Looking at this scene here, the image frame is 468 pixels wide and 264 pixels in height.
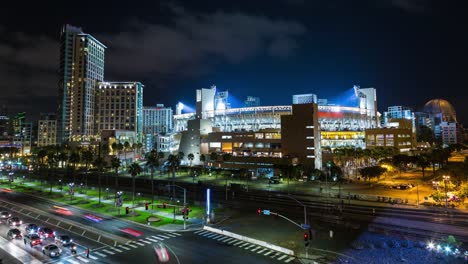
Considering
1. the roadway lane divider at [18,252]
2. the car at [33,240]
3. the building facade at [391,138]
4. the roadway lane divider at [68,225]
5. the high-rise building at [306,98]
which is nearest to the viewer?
the roadway lane divider at [18,252]

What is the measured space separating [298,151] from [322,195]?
52948 millimetres

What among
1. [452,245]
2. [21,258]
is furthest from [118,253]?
[452,245]

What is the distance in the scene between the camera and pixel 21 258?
39.5 metres

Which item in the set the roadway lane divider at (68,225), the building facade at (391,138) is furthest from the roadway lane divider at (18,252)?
the building facade at (391,138)

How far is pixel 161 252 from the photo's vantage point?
40844 mm

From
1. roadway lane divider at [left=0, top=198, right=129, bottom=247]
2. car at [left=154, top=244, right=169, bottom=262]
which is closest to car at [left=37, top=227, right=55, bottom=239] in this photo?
roadway lane divider at [left=0, top=198, right=129, bottom=247]

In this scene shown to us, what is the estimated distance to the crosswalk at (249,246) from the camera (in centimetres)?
3934

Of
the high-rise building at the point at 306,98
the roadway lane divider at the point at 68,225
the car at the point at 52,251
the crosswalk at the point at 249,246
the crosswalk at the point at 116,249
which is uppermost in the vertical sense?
the high-rise building at the point at 306,98

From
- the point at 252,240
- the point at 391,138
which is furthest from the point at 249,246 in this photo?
the point at 391,138

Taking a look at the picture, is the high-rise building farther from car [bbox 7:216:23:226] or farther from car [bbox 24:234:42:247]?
car [bbox 24:234:42:247]

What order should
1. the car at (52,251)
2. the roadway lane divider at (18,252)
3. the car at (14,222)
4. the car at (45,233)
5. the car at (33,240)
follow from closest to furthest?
the roadway lane divider at (18,252)
the car at (52,251)
the car at (33,240)
the car at (45,233)
the car at (14,222)

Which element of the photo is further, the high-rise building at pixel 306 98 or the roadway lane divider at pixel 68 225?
the high-rise building at pixel 306 98

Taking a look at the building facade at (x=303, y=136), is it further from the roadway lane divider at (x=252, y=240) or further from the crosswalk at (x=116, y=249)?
the crosswalk at (x=116, y=249)

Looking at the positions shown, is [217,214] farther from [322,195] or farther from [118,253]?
[322,195]
